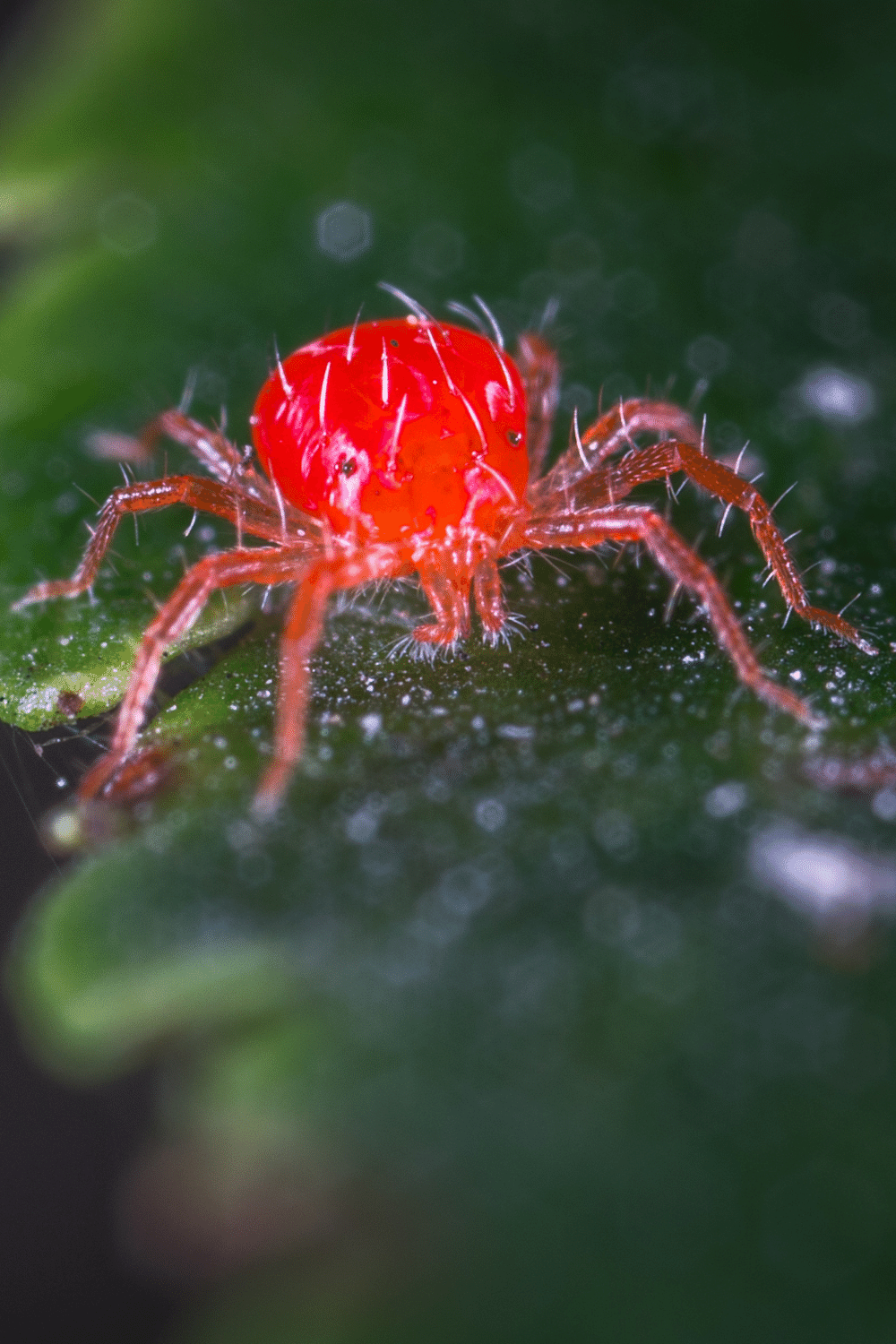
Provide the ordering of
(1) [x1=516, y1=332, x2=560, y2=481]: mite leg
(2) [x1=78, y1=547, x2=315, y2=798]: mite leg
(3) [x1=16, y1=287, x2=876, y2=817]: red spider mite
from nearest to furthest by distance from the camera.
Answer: (2) [x1=78, y1=547, x2=315, y2=798]: mite leg, (3) [x1=16, y1=287, x2=876, y2=817]: red spider mite, (1) [x1=516, y1=332, x2=560, y2=481]: mite leg

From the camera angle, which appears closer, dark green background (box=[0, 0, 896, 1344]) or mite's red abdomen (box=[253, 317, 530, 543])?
dark green background (box=[0, 0, 896, 1344])

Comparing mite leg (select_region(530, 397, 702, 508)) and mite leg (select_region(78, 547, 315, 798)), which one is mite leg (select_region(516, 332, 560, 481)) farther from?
mite leg (select_region(78, 547, 315, 798))

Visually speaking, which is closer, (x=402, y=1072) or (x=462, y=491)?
→ (x=402, y=1072)

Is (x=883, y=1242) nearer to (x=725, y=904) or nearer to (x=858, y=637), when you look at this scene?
(x=725, y=904)

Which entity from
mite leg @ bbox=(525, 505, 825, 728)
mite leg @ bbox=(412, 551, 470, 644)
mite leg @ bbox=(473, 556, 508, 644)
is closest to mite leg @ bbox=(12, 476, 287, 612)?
mite leg @ bbox=(412, 551, 470, 644)

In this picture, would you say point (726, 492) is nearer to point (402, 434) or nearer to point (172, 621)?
point (402, 434)

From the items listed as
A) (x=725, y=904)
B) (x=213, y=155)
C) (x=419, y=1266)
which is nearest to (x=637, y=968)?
(x=725, y=904)

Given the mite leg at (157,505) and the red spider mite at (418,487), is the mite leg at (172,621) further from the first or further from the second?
the mite leg at (157,505)

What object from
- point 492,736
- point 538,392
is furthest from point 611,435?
Answer: point 492,736
